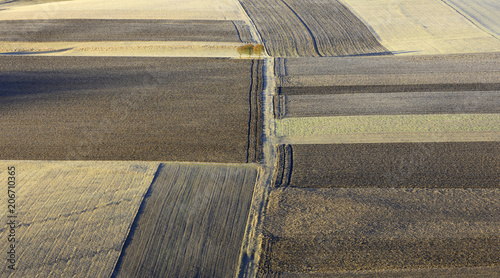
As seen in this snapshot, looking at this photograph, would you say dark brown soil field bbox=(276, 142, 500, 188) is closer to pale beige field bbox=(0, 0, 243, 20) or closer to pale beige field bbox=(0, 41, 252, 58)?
pale beige field bbox=(0, 41, 252, 58)

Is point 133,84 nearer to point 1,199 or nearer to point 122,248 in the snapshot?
point 1,199

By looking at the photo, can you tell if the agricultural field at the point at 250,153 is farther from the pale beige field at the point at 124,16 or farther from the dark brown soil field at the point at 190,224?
the pale beige field at the point at 124,16

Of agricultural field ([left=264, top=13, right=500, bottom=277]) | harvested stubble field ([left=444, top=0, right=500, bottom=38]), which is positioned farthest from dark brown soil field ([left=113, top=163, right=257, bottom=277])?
harvested stubble field ([left=444, top=0, right=500, bottom=38])

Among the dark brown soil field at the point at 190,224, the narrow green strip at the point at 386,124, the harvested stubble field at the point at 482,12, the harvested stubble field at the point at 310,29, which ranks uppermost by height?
the dark brown soil field at the point at 190,224

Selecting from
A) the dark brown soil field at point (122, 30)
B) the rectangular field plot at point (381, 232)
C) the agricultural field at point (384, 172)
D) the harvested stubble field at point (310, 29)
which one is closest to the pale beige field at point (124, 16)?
the dark brown soil field at point (122, 30)

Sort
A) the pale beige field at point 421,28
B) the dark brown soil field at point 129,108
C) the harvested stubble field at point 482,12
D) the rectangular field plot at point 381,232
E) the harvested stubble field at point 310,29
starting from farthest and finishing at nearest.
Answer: the harvested stubble field at point 482,12 < the pale beige field at point 421,28 < the harvested stubble field at point 310,29 < the dark brown soil field at point 129,108 < the rectangular field plot at point 381,232

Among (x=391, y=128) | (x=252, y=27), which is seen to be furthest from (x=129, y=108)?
(x=252, y=27)
